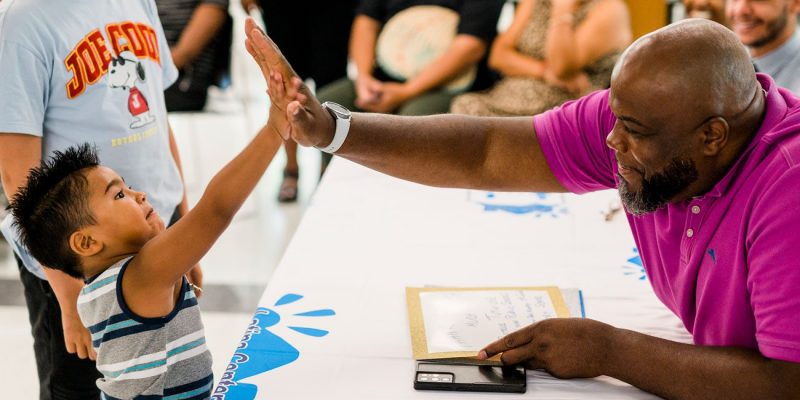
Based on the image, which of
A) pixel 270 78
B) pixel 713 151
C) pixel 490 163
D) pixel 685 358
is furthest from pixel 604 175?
pixel 270 78

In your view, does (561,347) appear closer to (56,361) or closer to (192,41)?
(56,361)

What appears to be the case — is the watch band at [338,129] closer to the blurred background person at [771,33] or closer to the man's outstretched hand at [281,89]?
the man's outstretched hand at [281,89]

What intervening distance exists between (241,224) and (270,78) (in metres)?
2.25

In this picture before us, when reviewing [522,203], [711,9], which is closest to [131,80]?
[522,203]

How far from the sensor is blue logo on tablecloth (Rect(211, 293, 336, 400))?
49.7 inches

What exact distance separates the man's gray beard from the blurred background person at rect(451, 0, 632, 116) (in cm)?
176

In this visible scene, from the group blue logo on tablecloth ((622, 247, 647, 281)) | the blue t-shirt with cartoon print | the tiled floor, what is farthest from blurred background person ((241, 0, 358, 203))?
blue logo on tablecloth ((622, 247, 647, 281))

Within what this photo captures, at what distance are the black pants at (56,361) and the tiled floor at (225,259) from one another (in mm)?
807

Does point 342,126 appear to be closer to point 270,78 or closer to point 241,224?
point 270,78

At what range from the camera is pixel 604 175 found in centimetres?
160

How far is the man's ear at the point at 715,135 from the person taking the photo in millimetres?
1216

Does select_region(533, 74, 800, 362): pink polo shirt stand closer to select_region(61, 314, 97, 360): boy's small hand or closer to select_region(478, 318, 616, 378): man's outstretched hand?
select_region(478, 318, 616, 378): man's outstretched hand

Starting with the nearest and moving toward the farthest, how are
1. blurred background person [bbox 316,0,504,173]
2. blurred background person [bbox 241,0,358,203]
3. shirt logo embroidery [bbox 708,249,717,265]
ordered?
1. shirt logo embroidery [bbox 708,249,717,265]
2. blurred background person [bbox 316,0,504,173]
3. blurred background person [bbox 241,0,358,203]

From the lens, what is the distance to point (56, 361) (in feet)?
5.45
